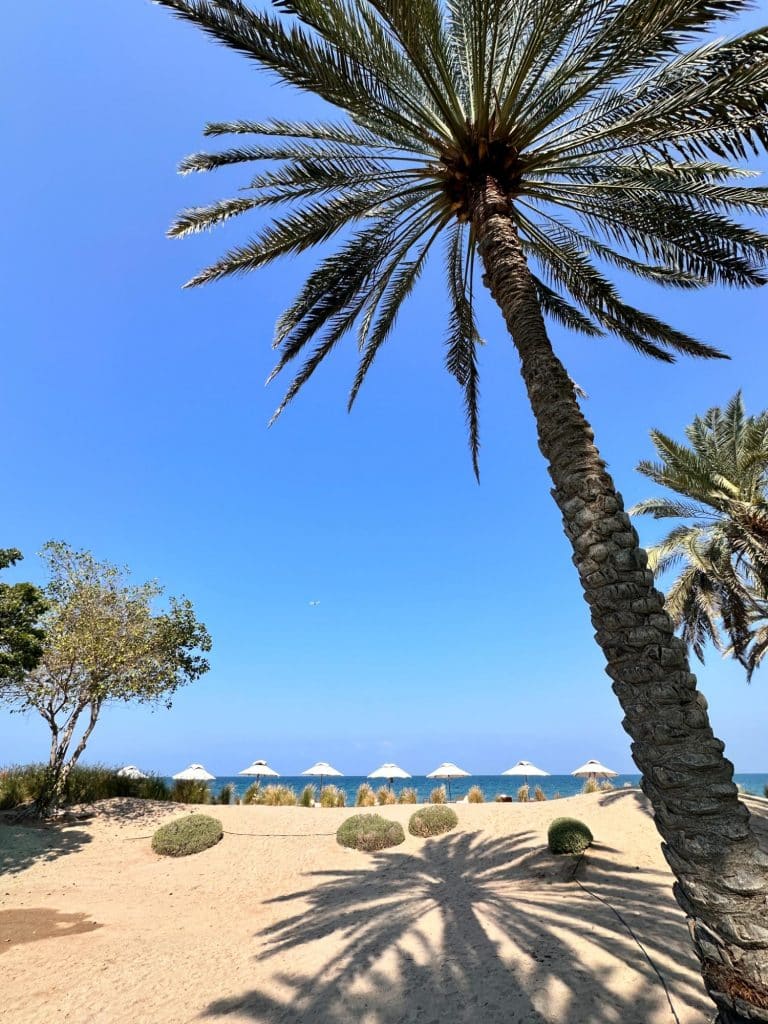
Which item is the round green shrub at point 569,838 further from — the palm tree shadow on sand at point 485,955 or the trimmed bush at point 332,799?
the trimmed bush at point 332,799

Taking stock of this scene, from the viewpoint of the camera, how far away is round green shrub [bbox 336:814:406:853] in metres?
13.1

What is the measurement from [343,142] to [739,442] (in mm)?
14194

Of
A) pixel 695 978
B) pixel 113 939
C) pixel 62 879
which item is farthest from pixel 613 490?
pixel 62 879

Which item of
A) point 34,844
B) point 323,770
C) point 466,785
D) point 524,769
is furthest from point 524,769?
point 466,785

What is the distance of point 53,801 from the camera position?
14633mm

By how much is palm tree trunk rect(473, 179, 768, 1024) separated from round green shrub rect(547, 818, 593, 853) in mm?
7698

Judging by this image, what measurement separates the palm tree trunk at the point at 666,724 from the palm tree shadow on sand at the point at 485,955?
2.09 meters

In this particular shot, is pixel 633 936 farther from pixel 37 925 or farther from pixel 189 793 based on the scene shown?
pixel 189 793

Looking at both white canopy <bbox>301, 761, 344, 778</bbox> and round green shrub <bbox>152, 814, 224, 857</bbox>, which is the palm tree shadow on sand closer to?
round green shrub <bbox>152, 814, 224, 857</bbox>

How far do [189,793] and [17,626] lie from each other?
9.64 m

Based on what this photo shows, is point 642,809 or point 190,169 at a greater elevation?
point 190,169

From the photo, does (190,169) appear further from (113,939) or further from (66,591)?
(66,591)

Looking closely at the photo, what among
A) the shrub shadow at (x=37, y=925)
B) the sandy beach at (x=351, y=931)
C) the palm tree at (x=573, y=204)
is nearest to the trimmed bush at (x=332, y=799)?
the sandy beach at (x=351, y=931)

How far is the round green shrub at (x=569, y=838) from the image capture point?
987 cm
